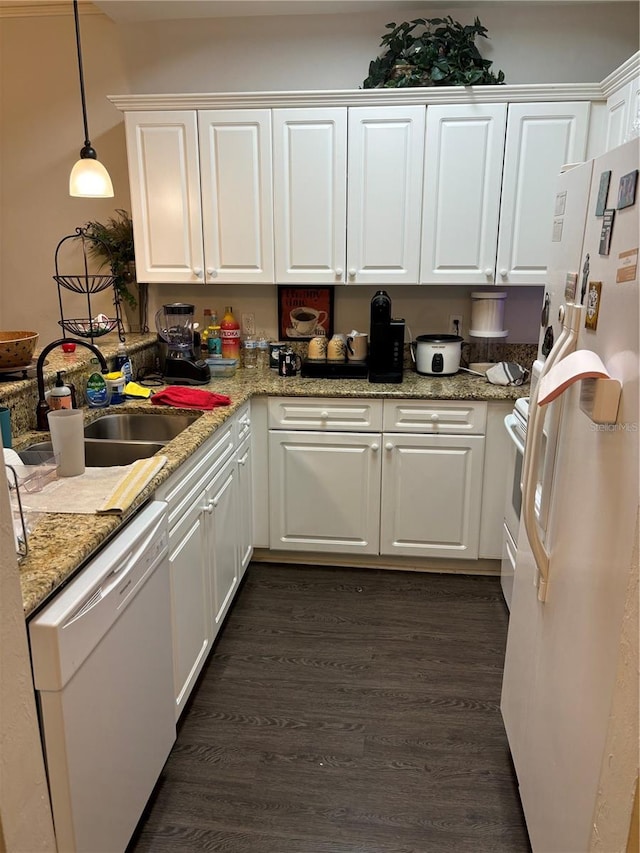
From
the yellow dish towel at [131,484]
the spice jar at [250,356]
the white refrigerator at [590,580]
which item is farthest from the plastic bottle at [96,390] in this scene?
the white refrigerator at [590,580]

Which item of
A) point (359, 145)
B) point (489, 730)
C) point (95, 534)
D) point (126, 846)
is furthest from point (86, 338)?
point (489, 730)

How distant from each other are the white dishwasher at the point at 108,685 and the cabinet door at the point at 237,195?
1724 mm

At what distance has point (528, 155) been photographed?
Result: 2.86 meters

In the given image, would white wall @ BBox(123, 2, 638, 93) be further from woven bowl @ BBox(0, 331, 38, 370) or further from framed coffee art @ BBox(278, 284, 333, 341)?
woven bowl @ BBox(0, 331, 38, 370)

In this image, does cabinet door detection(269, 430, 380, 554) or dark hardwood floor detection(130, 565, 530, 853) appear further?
cabinet door detection(269, 430, 380, 554)

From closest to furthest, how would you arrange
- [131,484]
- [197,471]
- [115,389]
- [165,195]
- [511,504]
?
[131,484] → [197,471] → [115,389] → [511,504] → [165,195]

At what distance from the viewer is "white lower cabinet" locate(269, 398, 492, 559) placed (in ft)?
9.74

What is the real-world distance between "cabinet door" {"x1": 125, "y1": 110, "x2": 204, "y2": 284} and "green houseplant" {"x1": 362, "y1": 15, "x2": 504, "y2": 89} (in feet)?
3.28

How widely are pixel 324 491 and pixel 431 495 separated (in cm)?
53

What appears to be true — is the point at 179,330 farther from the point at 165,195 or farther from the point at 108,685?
the point at 108,685

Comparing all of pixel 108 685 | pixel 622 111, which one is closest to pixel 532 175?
pixel 622 111

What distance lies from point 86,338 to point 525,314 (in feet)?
7.64

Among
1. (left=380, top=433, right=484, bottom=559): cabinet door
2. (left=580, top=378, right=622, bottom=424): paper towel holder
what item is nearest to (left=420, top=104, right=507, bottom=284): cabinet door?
(left=380, top=433, right=484, bottom=559): cabinet door

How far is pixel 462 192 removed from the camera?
2936mm
